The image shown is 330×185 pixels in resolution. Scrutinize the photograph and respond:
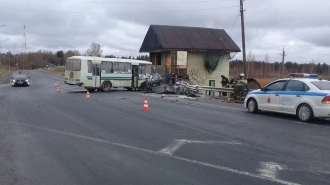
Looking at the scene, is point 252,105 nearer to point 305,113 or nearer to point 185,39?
point 305,113

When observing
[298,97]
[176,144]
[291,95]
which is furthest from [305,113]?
[176,144]

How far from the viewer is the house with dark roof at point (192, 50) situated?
135 feet

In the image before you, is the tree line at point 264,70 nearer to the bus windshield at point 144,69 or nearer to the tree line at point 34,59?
the bus windshield at point 144,69

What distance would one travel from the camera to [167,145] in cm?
919

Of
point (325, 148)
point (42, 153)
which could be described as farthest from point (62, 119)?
point (325, 148)

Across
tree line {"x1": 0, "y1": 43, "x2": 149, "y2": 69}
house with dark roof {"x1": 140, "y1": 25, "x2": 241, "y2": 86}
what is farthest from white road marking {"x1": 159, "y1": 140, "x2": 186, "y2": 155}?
tree line {"x1": 0, "y1": 43, "x2": 149, "y2": 69}

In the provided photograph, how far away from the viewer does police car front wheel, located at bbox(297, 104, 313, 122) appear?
44.5 ft

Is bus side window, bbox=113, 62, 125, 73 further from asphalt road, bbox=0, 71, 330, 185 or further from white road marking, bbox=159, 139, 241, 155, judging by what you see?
white road marking, bbox=159, 139, 241, 155

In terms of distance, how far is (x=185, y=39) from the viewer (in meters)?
42.9

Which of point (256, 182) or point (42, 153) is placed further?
point (42, 153)

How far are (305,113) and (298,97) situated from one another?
65 cm

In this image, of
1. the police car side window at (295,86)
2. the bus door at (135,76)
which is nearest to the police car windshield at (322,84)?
the police car side window at (295,86)

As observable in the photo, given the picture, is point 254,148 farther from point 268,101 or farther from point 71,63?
point 71,63

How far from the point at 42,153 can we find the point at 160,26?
120 ft
